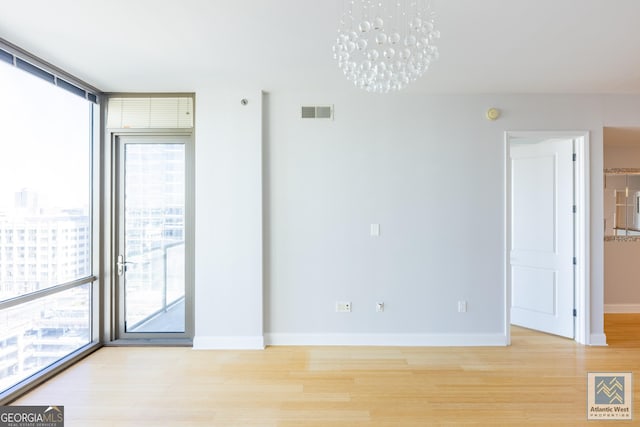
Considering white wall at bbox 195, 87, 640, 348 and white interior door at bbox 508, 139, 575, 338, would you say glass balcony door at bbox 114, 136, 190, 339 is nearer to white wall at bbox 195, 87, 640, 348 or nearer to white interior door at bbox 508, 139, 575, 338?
white wall at bbox 195, 87, 640, 348

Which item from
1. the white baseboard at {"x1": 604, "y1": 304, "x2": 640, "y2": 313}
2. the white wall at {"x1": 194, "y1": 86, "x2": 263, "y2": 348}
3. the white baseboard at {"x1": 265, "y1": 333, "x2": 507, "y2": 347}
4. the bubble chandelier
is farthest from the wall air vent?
the white baseboard at {"x1": 604, "y1": 304, "x2": 640, "y2": 313}

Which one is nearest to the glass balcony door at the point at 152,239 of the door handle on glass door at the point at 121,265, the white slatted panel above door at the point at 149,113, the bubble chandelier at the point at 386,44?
the door handle on glass door at the point at 121,265

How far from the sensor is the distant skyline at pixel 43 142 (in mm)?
2645

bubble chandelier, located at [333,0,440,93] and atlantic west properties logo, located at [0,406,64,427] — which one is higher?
bubble chandelier, located at [333,0,440,93]

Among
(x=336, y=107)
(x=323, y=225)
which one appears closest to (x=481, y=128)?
(x=336, y=107)

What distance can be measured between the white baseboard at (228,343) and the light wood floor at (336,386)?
0.28 ft

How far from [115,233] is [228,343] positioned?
1.73 meters

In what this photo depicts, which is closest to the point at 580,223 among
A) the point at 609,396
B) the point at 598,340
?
the point at 598,340

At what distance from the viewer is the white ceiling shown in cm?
212

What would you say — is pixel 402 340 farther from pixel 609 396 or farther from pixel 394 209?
pixel 609 396

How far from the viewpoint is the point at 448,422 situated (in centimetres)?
231

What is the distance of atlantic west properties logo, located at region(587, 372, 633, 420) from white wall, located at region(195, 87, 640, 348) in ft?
2.64

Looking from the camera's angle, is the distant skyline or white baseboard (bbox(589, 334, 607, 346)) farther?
white baseboard (bbox(589, 334, 607, 346))

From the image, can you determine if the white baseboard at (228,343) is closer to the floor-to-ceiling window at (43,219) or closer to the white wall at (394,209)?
the white wall at (394,209)
